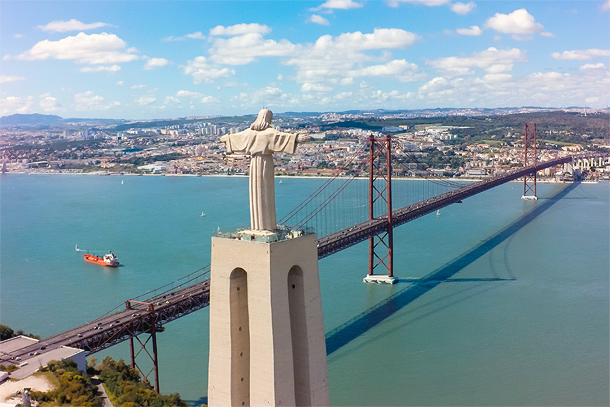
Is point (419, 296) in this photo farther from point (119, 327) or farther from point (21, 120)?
point (21, 120)

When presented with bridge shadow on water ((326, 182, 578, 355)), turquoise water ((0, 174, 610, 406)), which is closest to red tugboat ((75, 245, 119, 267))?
turquoise water ((0, 174, 610, 406))

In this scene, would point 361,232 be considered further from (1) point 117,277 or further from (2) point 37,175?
(2) point 37,175

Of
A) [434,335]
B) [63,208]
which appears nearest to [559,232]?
[434,335]

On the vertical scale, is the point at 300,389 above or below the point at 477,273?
above

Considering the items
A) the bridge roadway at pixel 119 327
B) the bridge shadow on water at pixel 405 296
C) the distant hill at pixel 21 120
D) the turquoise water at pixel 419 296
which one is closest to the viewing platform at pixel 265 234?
the bridge roadway at pixel 119 327

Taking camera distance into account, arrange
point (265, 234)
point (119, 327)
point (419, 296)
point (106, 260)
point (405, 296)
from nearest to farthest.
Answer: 1. point (265, 234)
2. point (119, 327)
3. point (419, 296)
4. point (405, 296)
5. point (106, 260)

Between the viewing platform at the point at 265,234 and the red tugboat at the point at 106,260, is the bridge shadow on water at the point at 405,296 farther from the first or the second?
the red tugboat at the point at 106,260

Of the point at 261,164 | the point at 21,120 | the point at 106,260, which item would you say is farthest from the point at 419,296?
the point at 21,120
